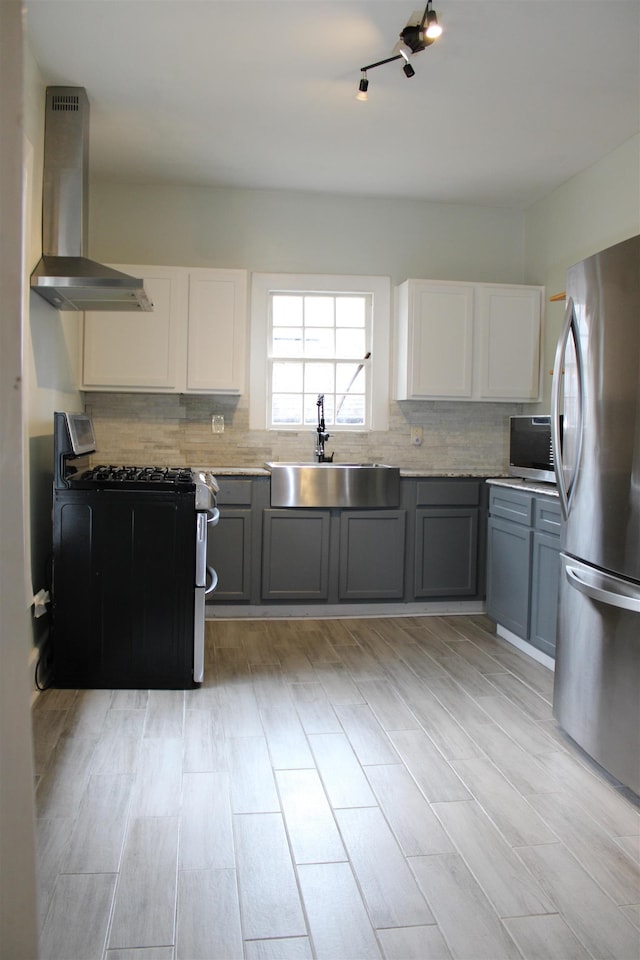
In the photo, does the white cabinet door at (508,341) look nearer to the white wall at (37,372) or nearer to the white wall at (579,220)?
the white wall at (579,220)

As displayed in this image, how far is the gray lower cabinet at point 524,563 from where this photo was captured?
372 centimetres

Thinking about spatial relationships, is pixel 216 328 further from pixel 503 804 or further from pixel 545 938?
pixel 545 938

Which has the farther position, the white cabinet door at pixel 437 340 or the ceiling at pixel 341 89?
the white cabinet door at pixel 437 340

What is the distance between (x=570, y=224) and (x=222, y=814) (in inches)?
160

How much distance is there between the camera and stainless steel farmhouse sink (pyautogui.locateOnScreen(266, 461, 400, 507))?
4590 millimetres

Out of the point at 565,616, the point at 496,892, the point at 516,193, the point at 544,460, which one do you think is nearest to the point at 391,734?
the point at 565,616

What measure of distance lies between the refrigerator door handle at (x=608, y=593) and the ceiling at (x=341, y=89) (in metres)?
2.14

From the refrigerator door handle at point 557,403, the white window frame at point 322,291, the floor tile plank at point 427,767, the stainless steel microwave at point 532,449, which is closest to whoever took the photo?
the floor tile plank at point 427,767

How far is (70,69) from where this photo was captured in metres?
3.42

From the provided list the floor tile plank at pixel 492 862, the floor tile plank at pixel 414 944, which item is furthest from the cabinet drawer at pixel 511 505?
the floor tile plank at pixel 414 944

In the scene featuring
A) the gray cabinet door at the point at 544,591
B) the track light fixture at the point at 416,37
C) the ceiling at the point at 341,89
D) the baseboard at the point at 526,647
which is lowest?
the baseboard at the point at 526,647

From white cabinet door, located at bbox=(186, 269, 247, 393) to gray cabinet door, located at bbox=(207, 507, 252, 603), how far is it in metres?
0.87

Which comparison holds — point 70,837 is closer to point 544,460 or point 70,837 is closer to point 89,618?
point 89,618

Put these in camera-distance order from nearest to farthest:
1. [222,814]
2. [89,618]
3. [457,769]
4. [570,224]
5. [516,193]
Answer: [222,814], [457,769], [89,618], [570,224], [516,193]
